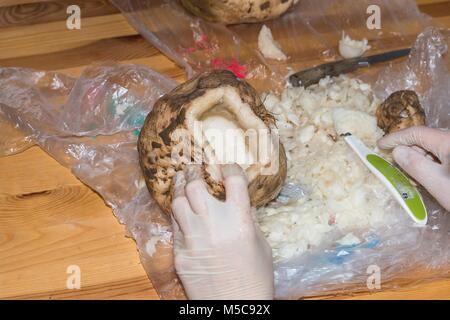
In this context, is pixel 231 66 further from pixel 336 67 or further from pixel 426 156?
pixel 426 156

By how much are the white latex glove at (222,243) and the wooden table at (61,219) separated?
0.20m

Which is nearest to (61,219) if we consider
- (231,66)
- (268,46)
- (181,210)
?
(181,210)

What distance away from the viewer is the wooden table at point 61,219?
138 centimetres

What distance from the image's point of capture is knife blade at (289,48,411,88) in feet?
5.53

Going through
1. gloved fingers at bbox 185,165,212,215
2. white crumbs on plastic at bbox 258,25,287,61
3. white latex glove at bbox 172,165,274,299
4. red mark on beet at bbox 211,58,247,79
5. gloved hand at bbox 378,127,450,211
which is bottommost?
white latex glove at bbox 172,165,274,299

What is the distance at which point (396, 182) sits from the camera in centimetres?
144

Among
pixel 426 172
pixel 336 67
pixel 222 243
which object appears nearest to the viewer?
pixel 222 243

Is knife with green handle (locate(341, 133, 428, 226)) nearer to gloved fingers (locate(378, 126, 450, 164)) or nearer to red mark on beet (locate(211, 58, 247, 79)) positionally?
gloved fingers (locate(378, 126, 450, 164))

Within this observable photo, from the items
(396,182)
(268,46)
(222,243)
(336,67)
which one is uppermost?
(268,46)

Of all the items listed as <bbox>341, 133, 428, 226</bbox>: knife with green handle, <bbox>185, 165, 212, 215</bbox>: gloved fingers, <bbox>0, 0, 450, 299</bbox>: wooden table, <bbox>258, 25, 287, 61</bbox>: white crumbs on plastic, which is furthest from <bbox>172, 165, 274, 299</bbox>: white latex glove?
<bbox>258, 25, 287, 61</bbox>: white crumbs on plastic

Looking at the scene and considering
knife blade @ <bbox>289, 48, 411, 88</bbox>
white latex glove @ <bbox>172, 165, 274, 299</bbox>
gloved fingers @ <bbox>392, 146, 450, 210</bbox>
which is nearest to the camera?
white latex glove @ <bbox>172, 165, 274, 299</bbox>

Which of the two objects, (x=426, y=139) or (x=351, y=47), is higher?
(x=351, y=47)

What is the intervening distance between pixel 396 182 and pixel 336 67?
0.41 metres

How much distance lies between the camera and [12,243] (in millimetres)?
1443
